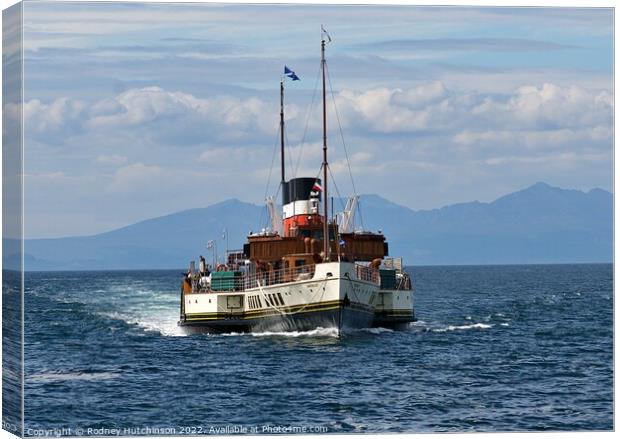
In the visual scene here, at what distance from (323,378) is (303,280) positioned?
1730 centimetres

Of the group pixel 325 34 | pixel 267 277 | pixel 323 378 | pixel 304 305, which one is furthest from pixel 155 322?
pixel 325 34

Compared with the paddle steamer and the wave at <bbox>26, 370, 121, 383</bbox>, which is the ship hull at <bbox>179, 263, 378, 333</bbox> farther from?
the wave at <bbox>26, 370, 121, 383</bbox>

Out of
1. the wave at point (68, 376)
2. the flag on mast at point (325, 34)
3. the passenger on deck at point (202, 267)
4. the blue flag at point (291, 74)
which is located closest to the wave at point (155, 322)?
the passenger on deck at point (202, 267)

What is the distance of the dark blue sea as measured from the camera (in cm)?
4709

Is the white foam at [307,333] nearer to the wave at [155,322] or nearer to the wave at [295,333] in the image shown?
the wave at [295,333]

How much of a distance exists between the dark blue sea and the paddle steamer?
4.11 ft

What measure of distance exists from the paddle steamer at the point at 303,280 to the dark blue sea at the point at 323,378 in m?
1.25

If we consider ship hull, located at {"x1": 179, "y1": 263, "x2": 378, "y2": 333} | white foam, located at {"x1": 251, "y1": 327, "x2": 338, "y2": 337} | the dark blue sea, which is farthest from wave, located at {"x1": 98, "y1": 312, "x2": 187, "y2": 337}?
white foam, located at {"x1": 251, "y1": 327, "x2": 338, "y2": 337}

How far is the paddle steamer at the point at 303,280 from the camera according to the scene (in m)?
73.4

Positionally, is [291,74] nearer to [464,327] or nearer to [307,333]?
[307,333]

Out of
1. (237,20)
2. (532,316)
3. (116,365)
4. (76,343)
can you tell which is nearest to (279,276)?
(76,343)

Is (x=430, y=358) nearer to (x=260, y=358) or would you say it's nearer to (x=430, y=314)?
(x=260, y=358)

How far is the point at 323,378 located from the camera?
2267 inches

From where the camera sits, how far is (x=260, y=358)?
6544 centimetres
